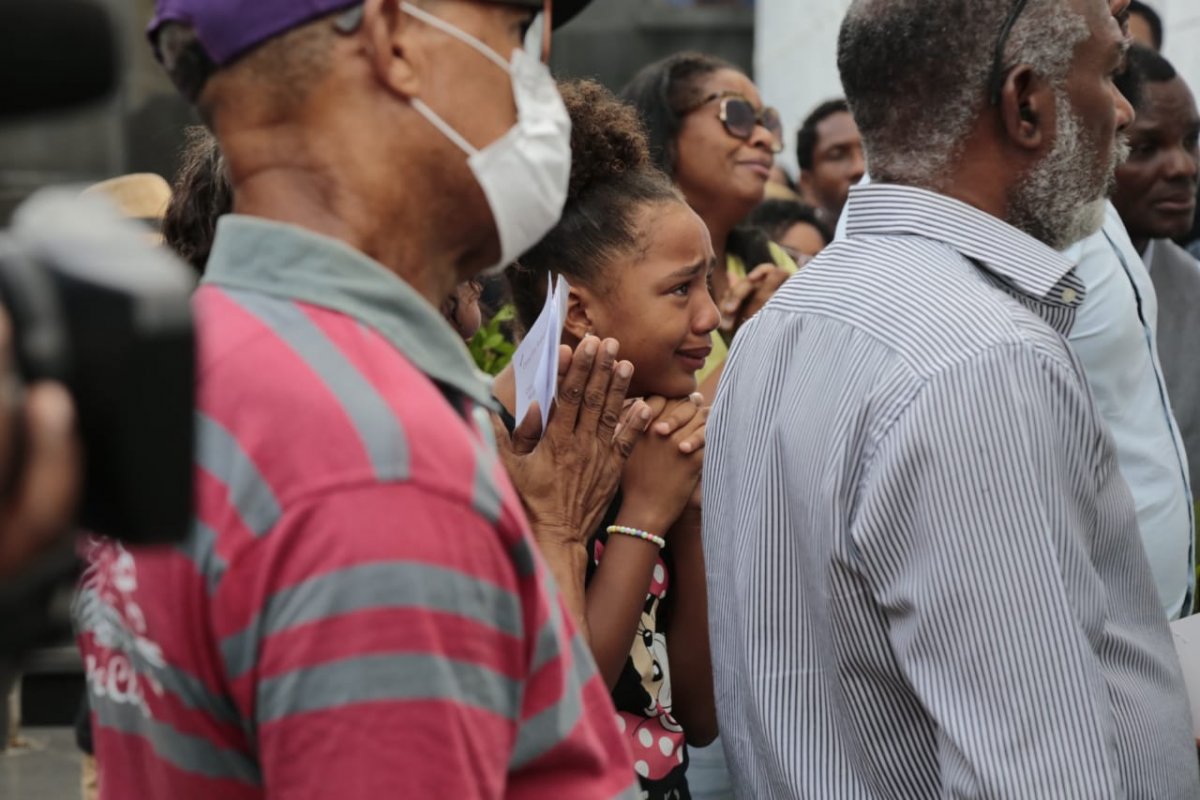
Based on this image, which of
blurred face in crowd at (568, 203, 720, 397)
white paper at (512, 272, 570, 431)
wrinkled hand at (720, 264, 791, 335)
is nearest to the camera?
white paper at (512, 272, 570, 431)

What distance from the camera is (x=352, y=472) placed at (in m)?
1.28

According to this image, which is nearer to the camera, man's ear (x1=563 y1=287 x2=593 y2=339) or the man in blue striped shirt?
the man in blue striped shirt

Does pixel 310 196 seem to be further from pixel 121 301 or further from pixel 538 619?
pixel 121 301

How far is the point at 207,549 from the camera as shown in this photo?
1309 millimetres

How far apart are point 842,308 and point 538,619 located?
105 centimetres

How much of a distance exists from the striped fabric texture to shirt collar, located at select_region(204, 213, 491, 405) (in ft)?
2.60

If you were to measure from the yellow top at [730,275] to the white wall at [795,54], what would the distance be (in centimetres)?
526

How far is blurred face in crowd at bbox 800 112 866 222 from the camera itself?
7664 millimetres

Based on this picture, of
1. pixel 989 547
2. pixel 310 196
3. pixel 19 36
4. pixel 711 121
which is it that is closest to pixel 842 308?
pixel 989 547

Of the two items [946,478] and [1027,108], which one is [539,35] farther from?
[1027,108]

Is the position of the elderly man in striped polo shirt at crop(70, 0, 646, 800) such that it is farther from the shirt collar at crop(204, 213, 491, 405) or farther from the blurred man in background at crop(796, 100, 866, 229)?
the blurred man in background at crop(796, 100, 866, 229)

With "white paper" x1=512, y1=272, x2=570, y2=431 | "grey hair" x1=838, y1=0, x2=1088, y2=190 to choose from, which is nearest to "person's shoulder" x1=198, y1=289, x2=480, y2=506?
"white paper" x1=512, y1=272, x2=570, y2=431

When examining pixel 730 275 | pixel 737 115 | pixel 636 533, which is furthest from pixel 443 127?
pixel 737 115

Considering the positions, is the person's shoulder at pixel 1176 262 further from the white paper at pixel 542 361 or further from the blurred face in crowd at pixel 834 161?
the white paper at pixel 542 361
